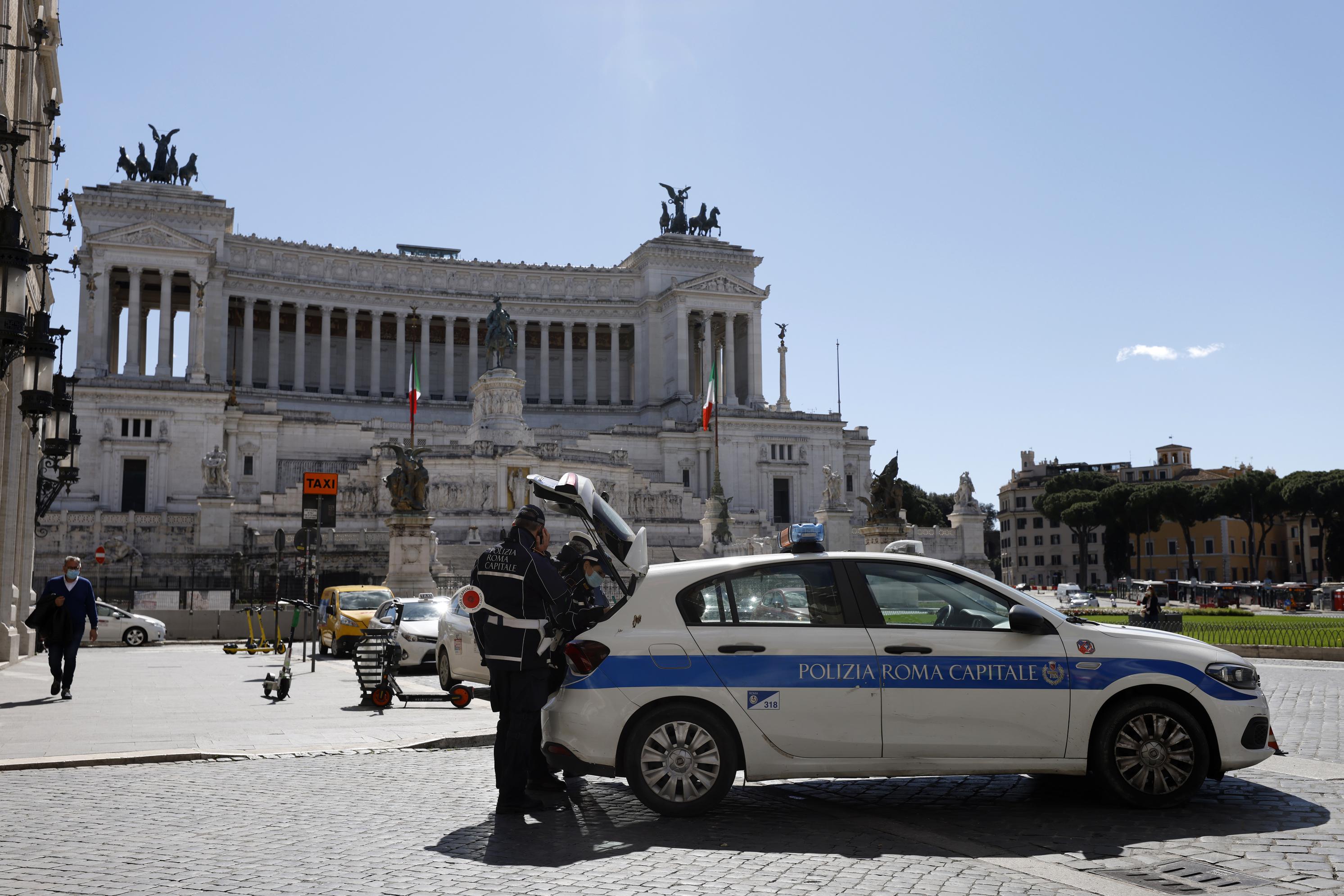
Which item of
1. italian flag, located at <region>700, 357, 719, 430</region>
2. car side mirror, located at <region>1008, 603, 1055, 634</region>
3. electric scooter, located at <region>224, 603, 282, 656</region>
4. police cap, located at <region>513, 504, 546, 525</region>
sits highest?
italian flag, located at <region>700, 357, 719, 430</region>

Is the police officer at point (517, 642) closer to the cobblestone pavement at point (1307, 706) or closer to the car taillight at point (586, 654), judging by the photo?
the car taillight at point (586, 654)

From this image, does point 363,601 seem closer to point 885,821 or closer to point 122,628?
point 122,628

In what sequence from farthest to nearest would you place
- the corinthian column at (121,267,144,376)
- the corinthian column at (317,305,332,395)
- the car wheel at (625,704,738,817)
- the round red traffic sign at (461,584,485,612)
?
the corinthian column at (317,305,332,395)
the corinthian column at (121,267,144,376)
the round red traffic sign at (461,584,485,612)
the car wheel at (625,704,738,817)

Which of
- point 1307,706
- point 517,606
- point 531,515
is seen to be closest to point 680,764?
point 517,606

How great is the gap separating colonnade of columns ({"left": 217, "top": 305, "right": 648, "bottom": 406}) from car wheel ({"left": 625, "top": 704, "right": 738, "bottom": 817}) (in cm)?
7907

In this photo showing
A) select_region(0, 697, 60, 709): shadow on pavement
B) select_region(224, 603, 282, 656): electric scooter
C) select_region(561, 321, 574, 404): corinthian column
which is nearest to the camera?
select_region(0, 697, 60, 709): shadow on pavement

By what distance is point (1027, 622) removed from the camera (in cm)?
835

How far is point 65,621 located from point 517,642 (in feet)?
37.2

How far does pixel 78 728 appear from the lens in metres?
13.4

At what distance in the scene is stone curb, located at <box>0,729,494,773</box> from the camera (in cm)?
1079

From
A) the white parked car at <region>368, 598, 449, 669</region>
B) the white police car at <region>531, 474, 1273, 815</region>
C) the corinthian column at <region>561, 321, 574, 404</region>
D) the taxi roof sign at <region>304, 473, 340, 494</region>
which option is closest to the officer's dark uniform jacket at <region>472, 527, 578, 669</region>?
the white police car at <region>531, 474, 1273, 815</region>

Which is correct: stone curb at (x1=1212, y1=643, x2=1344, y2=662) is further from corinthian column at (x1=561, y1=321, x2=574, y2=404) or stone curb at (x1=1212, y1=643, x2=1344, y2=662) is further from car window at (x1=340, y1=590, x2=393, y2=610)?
corinthian column at (x1=561, y1=321, x2=574, y2=404)

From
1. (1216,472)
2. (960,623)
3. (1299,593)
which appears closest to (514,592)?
(960,623)

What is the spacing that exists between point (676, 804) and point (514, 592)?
1.90 meters
